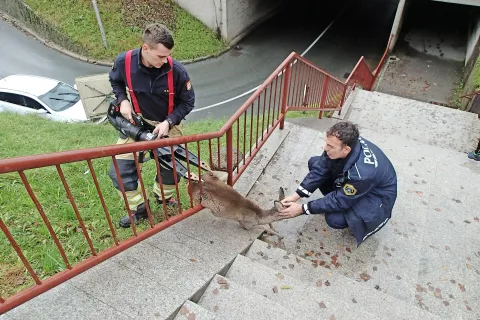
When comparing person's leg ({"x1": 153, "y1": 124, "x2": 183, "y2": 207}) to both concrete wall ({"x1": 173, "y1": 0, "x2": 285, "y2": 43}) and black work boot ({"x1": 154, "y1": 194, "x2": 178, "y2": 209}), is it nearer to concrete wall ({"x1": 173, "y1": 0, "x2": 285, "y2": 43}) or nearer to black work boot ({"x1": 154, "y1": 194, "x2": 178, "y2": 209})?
black work boot ({"x1": 154, "y1": 194, "x2": 178, "y2": 209})

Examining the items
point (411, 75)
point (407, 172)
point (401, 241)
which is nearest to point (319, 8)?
point (411, 75)

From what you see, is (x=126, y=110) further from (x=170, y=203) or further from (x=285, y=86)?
(x=285, y=86)

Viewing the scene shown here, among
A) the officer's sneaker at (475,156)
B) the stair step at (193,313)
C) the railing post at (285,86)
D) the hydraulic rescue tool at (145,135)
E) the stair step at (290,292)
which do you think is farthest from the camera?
the officer's sneaker at (475,156)

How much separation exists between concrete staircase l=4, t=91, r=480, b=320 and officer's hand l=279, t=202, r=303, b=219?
0.33 m

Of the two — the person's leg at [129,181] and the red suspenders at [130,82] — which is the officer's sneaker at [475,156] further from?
the person's leg at [129,181]

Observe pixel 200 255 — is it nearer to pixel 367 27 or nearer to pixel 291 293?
pixel 291 293

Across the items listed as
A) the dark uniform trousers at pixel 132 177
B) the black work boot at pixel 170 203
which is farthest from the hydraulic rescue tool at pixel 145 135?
the black work boot at pixel 170 203

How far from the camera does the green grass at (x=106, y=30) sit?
1326cm

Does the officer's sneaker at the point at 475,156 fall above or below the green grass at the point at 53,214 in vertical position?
below

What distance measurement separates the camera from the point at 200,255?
2.78m

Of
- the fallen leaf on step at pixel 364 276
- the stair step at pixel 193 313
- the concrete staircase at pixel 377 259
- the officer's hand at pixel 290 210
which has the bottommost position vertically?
the fallen leaf on step at pixel 364 276

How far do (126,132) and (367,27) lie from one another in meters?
17.1

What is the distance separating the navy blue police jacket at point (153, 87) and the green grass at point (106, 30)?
11.1 metres

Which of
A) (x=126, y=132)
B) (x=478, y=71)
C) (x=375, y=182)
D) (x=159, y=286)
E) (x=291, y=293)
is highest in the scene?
(x=126, y=132)
